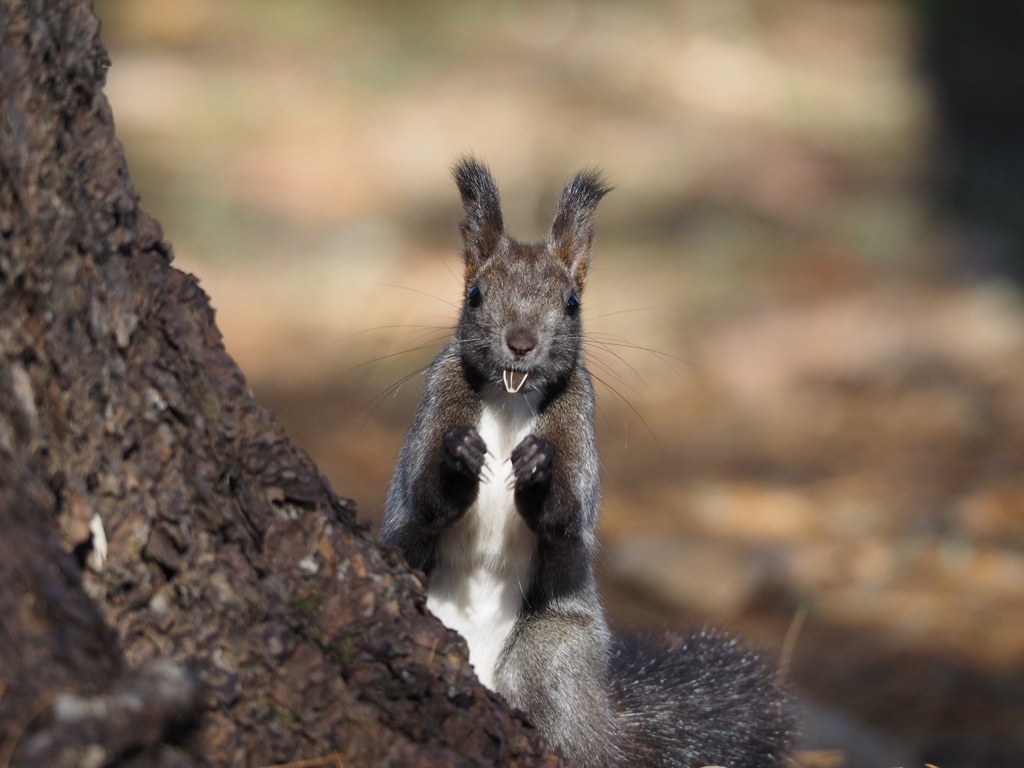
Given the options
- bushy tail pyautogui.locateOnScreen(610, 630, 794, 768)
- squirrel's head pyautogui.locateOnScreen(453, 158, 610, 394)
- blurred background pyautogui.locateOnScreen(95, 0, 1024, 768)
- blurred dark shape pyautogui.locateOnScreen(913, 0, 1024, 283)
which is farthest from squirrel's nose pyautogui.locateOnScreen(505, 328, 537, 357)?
blurred dark shape pyautogui.locateOnScreen(913, 0, 1024, 283)

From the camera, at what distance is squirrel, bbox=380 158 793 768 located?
2.88 m

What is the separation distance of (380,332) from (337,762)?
619cm

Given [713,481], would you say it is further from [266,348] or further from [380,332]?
[266,348]

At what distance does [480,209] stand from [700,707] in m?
1.38

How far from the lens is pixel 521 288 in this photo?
3.03 meters

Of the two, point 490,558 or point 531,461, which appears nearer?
point 531,461

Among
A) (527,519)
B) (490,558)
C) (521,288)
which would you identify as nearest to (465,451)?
(527,519)

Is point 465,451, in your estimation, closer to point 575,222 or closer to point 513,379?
point 513,379

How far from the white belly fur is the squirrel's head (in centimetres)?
11

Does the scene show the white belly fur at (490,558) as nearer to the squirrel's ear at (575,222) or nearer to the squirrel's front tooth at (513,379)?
the squirrel's front tooth at (513,379)

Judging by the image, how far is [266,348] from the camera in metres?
7.78

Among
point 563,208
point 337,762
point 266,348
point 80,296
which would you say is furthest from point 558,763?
point 266,348

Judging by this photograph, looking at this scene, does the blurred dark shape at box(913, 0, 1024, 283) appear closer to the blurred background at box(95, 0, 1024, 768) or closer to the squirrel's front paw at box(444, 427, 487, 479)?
the blurred background at box(95, 0, 1024, 768)

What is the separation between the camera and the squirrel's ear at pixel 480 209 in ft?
10.5
